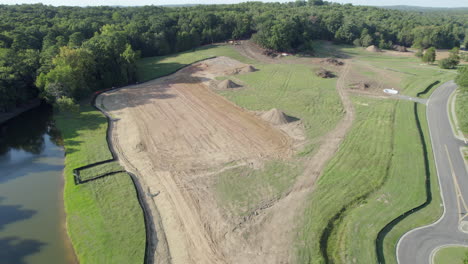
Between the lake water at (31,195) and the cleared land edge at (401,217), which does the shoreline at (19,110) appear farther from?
the cleared land edge at (401,217)

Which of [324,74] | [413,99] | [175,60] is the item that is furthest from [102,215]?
[175,60]

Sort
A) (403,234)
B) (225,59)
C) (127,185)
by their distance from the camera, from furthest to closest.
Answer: (225,59), (127,185), (403,234)

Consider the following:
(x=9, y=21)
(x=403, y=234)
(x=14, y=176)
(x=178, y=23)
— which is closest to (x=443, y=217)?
(x=403, y=234)

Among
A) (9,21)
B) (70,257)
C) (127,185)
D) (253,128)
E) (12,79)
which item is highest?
(9,21)

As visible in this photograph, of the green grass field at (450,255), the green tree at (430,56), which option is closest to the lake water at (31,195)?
the green grass field at (450,255)

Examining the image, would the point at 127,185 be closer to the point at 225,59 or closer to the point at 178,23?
the point at 225,59

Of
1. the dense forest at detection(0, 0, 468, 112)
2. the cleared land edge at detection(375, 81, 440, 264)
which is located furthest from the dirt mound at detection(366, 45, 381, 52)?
the cleared land edge at detection(375, 81, 440, 264)
